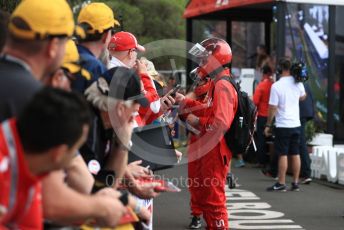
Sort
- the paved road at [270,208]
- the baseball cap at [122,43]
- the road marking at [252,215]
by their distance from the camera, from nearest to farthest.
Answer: the baseball cap at [122,43], the road marking at [252,215], the paved road at [270,208]

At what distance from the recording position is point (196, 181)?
7348 millimetres

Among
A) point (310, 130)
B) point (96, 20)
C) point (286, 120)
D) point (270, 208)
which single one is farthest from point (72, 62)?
point (310, 130)

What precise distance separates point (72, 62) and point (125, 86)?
11.6 inches

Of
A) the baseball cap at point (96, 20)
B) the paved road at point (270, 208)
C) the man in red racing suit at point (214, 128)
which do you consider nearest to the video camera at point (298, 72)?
the paved road at point (270, 208)

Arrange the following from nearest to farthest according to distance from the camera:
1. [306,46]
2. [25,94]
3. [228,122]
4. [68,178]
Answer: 1. [25,94]
2. [68,178]
3. [228,122]
4. [306,46]

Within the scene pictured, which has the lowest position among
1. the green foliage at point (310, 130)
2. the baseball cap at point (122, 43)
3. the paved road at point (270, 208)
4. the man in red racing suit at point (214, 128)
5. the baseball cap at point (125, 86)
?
the paved road at point (270, 208)

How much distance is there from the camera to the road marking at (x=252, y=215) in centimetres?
851

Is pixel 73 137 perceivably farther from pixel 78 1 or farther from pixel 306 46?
pixel 78 1

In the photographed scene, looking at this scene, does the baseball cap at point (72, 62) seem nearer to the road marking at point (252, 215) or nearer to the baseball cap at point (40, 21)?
the baseball cap at point (40, 21)

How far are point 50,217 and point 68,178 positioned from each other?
1.38 feet

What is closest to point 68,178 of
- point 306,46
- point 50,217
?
point 50,217

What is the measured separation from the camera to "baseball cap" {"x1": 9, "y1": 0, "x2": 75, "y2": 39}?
9.59ft

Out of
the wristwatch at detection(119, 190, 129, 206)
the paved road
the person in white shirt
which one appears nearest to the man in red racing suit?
the paved road

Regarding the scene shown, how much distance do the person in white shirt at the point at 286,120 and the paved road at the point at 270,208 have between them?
35 cm
